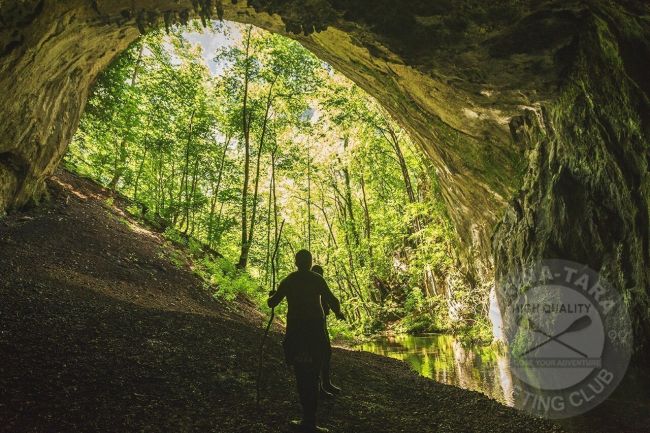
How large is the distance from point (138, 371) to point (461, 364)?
9.42 meters

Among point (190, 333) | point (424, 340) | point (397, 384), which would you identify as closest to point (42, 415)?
point (190, 333)

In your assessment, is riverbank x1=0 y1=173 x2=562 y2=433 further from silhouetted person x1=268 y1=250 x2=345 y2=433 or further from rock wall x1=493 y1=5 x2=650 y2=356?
rock wall x1=493 y1=5 x2=650 y2=356

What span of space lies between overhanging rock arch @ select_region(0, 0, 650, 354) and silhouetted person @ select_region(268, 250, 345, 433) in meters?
5.06

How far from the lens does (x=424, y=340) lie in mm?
18969

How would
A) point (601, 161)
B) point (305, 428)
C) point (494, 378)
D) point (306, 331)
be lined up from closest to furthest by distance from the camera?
point (305, 428) < point (306, 331) < point (601, 161) < point (494, 378)

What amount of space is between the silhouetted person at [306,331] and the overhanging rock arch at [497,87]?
506cm

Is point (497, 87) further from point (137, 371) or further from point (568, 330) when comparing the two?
point (137, 371)

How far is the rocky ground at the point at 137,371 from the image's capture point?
4.55 meters

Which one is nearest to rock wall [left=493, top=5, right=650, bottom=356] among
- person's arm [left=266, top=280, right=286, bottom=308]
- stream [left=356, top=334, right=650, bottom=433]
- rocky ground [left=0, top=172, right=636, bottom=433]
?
stream [left=356, top=334, right=650, bottom=433]

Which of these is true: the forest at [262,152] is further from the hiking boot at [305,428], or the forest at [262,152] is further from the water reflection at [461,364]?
the hiking boot at [305,428]

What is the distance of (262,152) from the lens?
76.1ft

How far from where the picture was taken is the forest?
54.9ft

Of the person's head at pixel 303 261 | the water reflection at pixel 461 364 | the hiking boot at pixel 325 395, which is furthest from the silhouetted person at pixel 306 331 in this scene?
the water reflection at pixel 461 364

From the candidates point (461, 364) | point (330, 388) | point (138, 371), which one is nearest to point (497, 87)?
point (330, 388)
